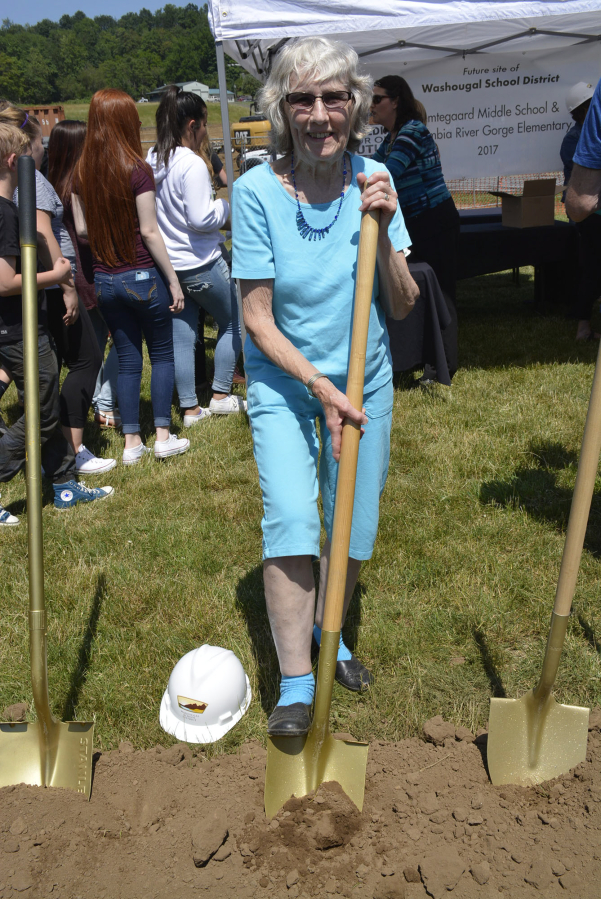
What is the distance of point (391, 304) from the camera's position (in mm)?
2414

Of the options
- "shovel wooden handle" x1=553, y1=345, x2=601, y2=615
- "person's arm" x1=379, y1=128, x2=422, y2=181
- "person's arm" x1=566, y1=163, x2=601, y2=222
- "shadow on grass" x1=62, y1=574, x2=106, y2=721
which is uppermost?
"person's arm" x1=566, y1=163, x2=601, y2=222

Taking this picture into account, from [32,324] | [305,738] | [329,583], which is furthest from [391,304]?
[305,738]

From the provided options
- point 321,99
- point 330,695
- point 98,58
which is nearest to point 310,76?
point 321,99

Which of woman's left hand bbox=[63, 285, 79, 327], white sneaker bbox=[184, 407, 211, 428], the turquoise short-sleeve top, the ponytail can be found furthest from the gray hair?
white sneaker bbox=[184, 407, 211, 428]

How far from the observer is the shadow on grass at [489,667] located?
111 inches

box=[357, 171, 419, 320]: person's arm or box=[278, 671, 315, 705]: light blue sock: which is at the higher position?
box=[357, 171, 419, 320]: person's arm

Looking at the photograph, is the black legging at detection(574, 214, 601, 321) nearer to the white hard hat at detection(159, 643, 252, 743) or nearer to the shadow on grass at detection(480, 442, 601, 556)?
the shadow on grass at detection(480, 442, 601, 556)

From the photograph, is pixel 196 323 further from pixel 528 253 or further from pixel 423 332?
pixel 528 253

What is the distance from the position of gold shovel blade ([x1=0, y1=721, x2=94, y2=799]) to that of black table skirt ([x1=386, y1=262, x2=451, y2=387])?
4145 millimetres

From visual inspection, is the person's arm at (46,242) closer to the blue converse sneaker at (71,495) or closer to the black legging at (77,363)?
the black legging at (77,363)

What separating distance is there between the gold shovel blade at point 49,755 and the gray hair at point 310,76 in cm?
193

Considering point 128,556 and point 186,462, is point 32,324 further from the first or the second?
point 186,462

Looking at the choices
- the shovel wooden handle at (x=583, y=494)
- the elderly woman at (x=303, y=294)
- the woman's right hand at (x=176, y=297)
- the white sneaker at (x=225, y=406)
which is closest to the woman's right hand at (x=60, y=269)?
the woman's right hand at (x=176, y=297)

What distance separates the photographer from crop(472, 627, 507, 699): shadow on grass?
281 centimetres
